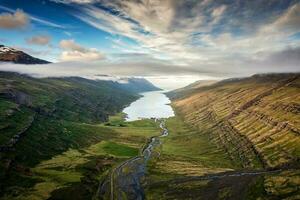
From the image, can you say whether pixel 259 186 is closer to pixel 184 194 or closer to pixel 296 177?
pixel 296 177

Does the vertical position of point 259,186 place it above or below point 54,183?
above

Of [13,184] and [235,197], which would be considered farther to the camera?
[13,184]

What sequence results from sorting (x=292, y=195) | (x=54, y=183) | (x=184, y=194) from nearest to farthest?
(x=292, y=195) → (x=184, y=194) → (x=54, y=183)

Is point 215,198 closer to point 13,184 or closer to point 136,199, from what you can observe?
point 136,199

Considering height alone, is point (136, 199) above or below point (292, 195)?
below

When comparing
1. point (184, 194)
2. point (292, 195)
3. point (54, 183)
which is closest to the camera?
point (292, 195)

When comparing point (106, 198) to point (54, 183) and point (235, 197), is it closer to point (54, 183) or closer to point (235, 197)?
point (54, 183)

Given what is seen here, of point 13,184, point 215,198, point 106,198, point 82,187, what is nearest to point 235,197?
point 215,198

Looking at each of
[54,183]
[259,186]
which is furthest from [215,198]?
[54,183]

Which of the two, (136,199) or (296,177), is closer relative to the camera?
(136,199)
